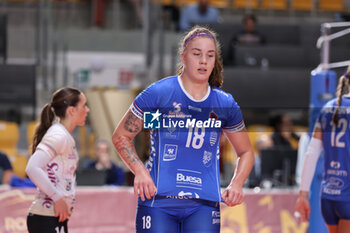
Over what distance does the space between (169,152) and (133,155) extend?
7.7 inches

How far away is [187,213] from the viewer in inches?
138

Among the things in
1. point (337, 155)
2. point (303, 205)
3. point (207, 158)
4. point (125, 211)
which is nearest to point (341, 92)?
point (337, 155)

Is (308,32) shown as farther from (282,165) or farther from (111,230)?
(111,230)

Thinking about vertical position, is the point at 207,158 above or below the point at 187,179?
above

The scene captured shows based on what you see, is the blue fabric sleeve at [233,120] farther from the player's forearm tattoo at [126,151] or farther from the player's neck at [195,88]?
the player's forearm tattoo at [126,151]

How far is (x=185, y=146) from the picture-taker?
356cm

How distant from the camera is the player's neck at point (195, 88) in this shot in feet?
11.9

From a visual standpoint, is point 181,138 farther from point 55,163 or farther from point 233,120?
point 55,163

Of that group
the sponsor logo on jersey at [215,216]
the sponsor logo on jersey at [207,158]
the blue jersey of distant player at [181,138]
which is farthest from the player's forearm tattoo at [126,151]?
the sponsor logo on jersey at [215,216]

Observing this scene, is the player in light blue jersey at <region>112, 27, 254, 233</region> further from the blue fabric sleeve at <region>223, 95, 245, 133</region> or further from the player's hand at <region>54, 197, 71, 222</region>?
the player's hand at <region>54, 197, 71, 222</region>

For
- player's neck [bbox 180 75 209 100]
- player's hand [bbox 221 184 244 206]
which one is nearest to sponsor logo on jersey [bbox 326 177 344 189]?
player's hand [bbox 221 184 244 206]

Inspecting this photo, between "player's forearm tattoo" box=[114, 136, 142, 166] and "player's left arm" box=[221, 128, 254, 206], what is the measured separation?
510 mm

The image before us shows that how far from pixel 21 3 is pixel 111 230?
291 inches

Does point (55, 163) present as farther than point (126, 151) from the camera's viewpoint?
Yes
